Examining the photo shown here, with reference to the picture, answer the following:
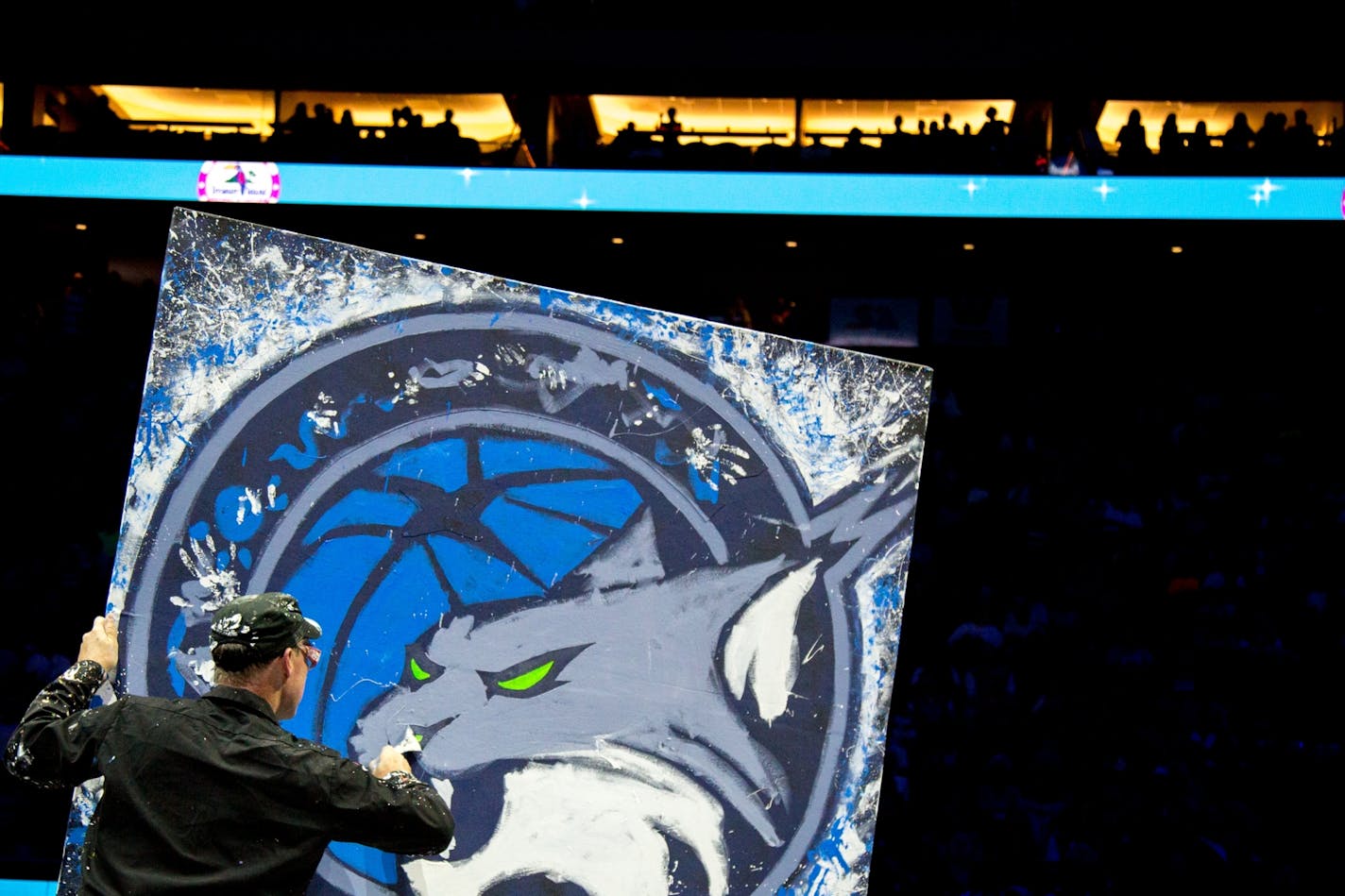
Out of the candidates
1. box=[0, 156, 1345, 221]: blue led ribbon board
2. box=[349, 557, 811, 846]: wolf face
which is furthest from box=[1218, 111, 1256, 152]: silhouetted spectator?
box=[349, 557, 811, 846]: wolf face

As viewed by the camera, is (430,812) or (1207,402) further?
(1207,402)

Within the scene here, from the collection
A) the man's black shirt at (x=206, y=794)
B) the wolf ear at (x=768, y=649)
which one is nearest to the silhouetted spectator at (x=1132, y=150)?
the wolf ear at (x=768, y=649)

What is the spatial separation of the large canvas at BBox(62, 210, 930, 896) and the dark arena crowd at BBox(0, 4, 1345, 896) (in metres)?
2.57

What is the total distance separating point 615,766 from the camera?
2.45 metres

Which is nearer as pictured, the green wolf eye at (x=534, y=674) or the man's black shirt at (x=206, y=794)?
the man's black shirt at (x=206, y=794)

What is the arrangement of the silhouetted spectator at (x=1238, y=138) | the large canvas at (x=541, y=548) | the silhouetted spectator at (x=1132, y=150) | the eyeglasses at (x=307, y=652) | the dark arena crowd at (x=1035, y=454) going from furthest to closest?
the silhouetted spectator at (x=1238, y=138)
the silhouetted spectator at (x=1132, y=150)
the dark arena crowd at (x=1035, y=454)
the large canvas at (x=541, y=548)
the eyeglasses at (x=307, y=652)

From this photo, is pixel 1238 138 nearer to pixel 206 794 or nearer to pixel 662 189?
pixel 662 189

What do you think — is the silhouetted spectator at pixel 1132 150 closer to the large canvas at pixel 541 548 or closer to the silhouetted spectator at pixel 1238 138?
the silhouetted spectator at pixel 1238 138

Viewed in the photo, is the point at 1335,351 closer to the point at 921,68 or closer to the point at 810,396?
the point at 921,68

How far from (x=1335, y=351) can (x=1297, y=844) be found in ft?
17.1

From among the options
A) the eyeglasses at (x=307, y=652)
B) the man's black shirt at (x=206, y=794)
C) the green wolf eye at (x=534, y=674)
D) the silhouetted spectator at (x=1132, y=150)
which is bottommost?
the man's black shirt at (x=206, y=794)

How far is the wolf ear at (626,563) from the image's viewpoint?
247 centimetres

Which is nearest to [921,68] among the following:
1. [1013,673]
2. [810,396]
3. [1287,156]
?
[1287,156]

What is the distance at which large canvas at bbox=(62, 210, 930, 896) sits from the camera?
7.95 feet
